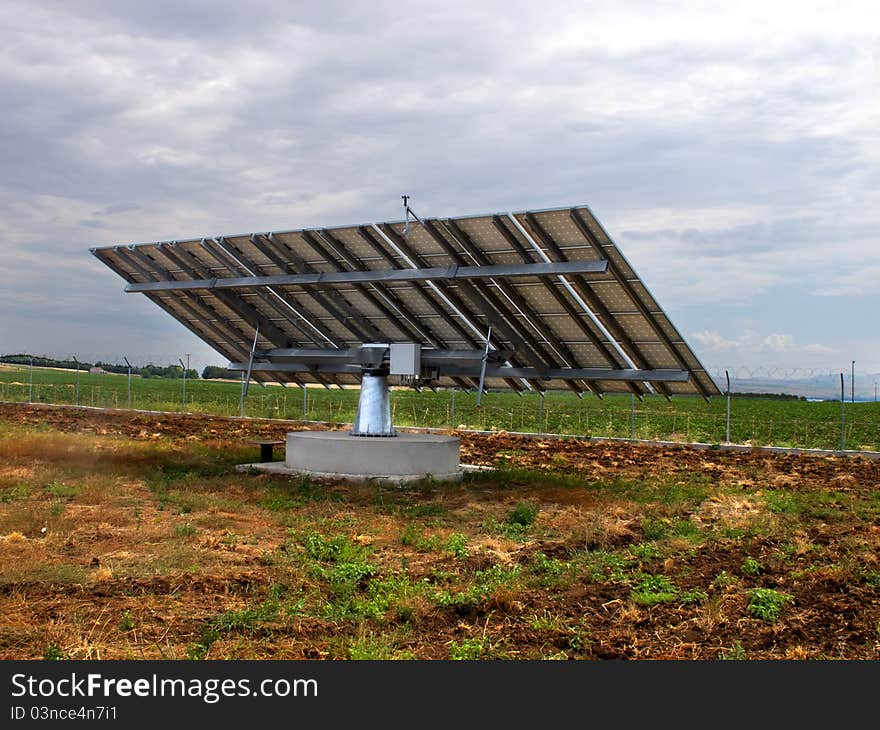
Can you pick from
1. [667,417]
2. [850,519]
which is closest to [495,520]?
[850,519]

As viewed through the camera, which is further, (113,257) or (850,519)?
(113,257)

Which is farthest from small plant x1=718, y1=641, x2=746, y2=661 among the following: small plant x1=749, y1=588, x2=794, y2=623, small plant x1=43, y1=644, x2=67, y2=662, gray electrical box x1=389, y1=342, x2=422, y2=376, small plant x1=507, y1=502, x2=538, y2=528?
gray electrical box x1=389, y1=342, x2=422, y2=376

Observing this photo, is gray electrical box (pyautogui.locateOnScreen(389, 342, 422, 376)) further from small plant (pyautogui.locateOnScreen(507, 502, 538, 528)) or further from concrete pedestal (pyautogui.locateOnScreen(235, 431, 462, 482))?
small plant (pyautogui.locateOnScreen(507, 502, 538, 528))

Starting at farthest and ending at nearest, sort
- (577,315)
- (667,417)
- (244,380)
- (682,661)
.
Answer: (667,417) < (244,380) < (577,315) < (682,661)

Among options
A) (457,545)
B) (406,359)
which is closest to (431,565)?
(457,545)

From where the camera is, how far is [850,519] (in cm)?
1623

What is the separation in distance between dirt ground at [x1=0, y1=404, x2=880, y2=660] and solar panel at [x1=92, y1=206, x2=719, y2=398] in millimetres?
2943

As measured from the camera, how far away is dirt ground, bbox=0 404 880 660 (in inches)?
333

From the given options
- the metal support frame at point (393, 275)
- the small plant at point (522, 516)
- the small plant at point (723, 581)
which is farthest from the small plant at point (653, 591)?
the metal support frame at point (393, 275)

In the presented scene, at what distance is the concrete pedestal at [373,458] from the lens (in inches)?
771

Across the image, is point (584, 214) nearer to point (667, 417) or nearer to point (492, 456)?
→ point (492, 456)

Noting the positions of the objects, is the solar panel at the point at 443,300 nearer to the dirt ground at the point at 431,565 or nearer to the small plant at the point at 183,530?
the dirt ground at the point at 431,565

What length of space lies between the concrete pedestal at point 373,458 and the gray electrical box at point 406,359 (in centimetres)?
171

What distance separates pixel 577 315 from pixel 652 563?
23.5 feet
